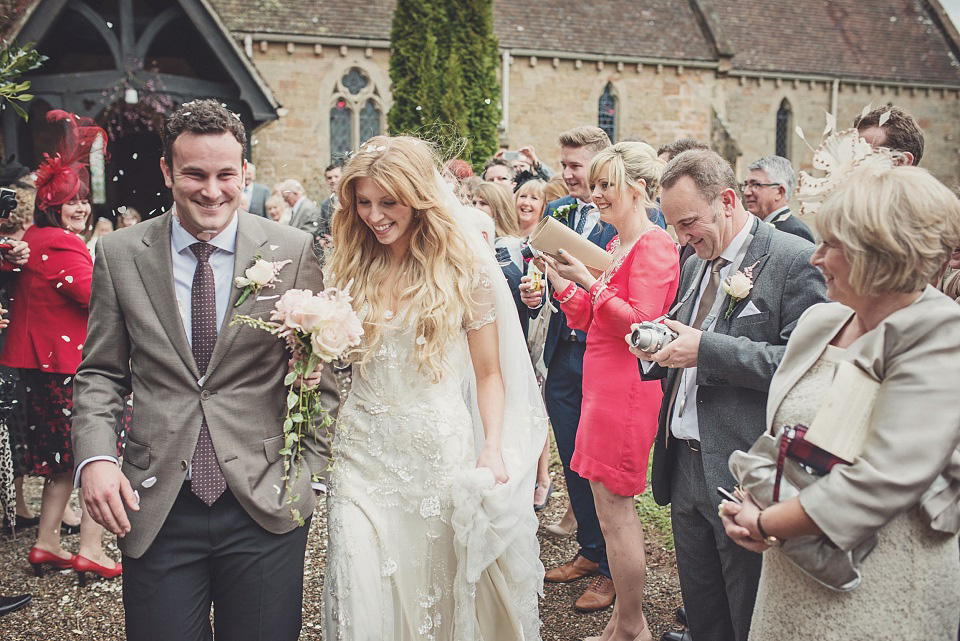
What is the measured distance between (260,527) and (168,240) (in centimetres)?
103

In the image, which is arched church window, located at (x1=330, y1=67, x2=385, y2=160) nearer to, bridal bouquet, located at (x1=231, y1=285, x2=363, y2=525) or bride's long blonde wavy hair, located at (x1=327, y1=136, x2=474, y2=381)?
bride's long blonde wavy hair, located at (x1=327, y1=136, x2=474, y2=381)

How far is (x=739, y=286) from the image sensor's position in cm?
295

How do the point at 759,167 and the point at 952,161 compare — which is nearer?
the point at 759,167

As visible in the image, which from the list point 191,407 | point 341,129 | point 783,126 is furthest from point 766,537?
point 783,126

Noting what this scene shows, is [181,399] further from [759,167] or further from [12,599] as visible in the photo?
[759,167]

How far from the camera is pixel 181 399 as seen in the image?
2.60 metres

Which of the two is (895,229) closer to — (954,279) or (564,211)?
(954,279)

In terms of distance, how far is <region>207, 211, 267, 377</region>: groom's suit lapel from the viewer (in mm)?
2609

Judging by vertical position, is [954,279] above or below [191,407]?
above

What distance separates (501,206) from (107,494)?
3921 millimetres

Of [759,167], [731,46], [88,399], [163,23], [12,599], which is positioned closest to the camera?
[88,399]

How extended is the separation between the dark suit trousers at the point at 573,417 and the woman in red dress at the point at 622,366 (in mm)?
806

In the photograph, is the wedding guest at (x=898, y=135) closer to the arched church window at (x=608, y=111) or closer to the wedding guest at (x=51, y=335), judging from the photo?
the wedding guest at (x=51, y=335)

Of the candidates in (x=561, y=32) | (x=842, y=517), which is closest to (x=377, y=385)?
(x=842, y=517)
